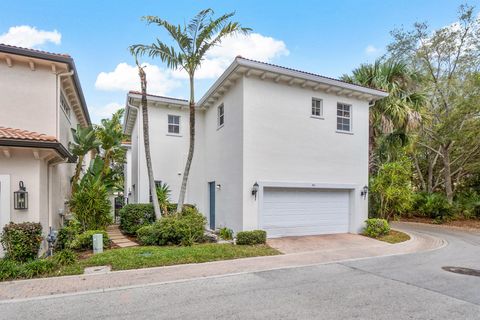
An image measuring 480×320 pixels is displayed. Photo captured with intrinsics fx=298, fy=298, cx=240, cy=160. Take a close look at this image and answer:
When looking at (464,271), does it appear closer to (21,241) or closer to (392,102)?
(392,102)

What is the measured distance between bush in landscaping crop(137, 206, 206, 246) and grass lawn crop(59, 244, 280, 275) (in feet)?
1.49

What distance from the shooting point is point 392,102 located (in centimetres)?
1589

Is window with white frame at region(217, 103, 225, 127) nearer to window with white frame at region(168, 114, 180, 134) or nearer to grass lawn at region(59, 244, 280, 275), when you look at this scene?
window with white frame at region(168, 114, 180, 134)

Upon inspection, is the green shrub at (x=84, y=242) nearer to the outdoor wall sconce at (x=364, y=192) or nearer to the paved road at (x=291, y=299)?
the paved road at (x=291, y=299)

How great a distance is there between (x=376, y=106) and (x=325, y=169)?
6250mm

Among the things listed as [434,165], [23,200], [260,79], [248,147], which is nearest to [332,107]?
[260,79]

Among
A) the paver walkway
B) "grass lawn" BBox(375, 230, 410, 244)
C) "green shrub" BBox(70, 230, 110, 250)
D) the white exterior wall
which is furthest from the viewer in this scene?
"grass lawn" BBox(375, 230, 410, 244)

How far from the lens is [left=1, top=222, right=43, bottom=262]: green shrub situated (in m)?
7.56

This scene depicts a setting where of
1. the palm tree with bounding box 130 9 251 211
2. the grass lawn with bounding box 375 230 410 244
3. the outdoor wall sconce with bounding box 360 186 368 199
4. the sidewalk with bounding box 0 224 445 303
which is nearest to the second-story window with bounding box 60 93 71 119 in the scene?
the palm tree with bounding box 130 9 251 211

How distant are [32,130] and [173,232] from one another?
593cm

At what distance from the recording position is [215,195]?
1436cm

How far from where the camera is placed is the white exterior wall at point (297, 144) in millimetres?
11547

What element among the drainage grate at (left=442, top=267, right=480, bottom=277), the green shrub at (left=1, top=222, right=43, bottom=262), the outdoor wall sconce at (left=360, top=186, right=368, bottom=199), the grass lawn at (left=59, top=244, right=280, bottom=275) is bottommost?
the drainage grate at (left=442, top=267, right=480, bottom=277)

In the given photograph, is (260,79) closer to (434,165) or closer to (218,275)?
(218,275)
